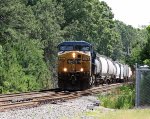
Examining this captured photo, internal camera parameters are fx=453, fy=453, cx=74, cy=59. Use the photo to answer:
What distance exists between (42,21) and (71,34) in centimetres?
1213

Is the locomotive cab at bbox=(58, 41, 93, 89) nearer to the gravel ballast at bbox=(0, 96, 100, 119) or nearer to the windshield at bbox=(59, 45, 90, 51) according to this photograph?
the windshield at bbox=(59, 45, 90, 51)

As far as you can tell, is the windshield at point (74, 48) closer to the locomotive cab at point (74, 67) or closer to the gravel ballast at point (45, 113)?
the locomotive cab at point (74, 67)

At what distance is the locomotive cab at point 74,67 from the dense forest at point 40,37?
11.4 ft

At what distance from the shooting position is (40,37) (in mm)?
55906

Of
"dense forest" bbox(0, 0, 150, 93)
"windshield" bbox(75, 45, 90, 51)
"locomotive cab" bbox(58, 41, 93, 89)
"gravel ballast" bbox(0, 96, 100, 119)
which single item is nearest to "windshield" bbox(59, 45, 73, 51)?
"locomotive cab" bbox(58, 41, 93, 89)

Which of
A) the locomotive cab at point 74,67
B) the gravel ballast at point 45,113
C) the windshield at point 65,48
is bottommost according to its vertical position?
the gravel ballast at point 45,113

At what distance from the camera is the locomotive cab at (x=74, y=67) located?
103 ft

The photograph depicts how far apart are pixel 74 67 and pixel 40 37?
24785 millimetres

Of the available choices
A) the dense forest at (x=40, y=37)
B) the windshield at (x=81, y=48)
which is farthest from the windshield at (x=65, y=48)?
the dense forest at (x=40, y=37)

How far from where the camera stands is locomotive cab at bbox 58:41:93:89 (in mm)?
31500

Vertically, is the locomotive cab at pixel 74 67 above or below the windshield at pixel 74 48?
below

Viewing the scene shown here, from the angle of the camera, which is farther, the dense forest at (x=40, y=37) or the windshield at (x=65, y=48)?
the dense forest at (x=40, y=37)

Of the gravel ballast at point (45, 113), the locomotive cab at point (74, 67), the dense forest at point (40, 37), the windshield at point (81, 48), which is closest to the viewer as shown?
the gravel ballast at point (45, 113)

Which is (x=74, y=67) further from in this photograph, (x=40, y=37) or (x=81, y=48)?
(x=40, y=37)
